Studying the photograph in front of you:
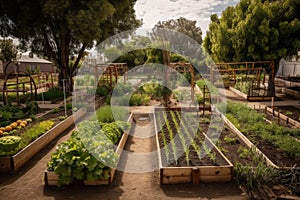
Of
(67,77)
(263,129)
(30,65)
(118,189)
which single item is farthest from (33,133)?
(30,65)

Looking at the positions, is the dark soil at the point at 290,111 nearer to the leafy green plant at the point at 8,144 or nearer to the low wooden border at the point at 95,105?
the low wooden border at the point at 95,105

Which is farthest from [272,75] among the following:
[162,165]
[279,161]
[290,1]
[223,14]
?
[162,165]

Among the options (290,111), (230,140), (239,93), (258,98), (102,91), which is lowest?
(230,140)

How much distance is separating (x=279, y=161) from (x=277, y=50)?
7.41m

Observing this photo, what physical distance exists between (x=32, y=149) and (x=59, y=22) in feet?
26.6

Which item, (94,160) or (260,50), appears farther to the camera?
(260,50)

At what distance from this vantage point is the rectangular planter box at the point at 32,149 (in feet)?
14.0

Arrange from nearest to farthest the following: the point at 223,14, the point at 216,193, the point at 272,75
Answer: the point at 216,193 < the point at 272,75 < the point at 223,14

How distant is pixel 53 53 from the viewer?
1309cm

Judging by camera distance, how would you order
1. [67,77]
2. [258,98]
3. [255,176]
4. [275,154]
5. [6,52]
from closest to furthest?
1. [255,176]
2. [275,154]
3. [258,98]
4. [67,77]
5. [6,52]

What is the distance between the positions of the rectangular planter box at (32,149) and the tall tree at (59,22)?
5009mm

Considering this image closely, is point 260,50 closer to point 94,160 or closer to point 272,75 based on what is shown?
point 272,75

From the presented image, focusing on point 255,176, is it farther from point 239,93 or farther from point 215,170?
point 239,93

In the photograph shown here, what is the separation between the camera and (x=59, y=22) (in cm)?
1126
